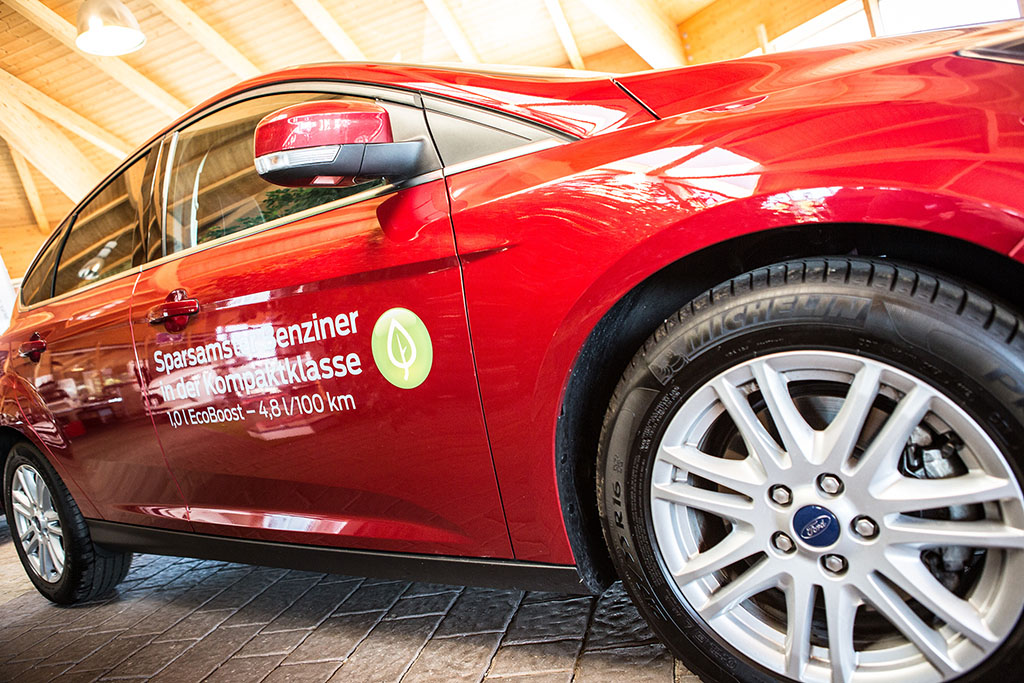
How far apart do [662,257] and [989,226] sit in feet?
1.52

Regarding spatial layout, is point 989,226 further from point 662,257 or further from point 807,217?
point 662,257

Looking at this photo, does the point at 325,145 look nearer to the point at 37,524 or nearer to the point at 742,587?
the point at 742,587

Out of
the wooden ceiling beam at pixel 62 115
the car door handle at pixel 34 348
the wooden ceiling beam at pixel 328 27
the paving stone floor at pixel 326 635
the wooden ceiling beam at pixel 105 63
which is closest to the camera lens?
the paving stone floor at pixel 326 635

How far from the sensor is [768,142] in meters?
1.17

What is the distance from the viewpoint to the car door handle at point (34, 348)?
2.60 meters

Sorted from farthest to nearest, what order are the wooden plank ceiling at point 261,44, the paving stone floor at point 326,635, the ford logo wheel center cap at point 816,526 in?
the wooden plank ceiling at point 261,44 → the paving stone floor at point 326,635 → the ford logo wheel center cap at point 816,526

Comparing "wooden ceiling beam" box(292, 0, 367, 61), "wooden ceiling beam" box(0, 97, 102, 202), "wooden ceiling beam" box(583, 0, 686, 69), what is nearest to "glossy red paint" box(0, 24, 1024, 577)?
"wooden ceiling beam" box(583, 0, 686, 69)

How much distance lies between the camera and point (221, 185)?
82.3 inches

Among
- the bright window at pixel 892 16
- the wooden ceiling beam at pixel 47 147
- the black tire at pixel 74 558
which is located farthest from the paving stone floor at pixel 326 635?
the wooden ceiling beam at pixel 47 147

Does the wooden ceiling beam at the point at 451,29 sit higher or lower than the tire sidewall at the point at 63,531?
higher

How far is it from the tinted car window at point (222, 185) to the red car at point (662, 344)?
1.2 inches

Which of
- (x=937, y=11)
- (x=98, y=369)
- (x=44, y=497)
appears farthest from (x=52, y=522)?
(x=937, y=11)

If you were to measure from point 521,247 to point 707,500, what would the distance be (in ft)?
1.83

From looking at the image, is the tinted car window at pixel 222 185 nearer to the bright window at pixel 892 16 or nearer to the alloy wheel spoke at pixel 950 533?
the alloy wheel spoke at pixel 950 533
